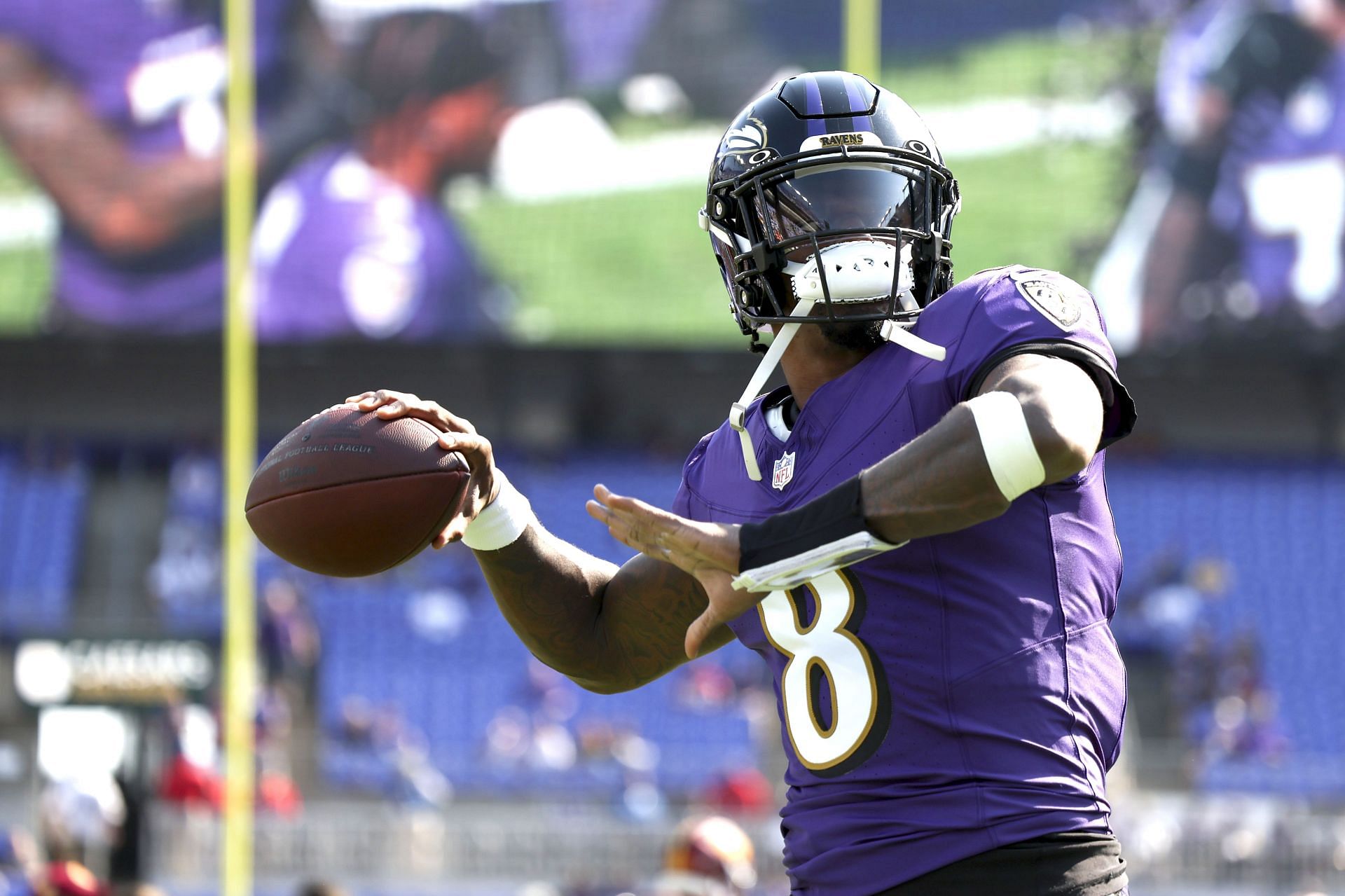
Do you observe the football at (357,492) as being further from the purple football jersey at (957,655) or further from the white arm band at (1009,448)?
the white arm band at (1009,448)

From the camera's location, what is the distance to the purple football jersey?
5.62 ft

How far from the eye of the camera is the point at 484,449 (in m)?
2.20

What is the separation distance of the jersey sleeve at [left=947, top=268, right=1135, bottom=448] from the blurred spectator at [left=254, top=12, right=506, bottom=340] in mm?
12132

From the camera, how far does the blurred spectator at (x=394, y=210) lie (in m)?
13.6

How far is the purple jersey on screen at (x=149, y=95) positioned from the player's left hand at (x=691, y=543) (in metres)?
12.5

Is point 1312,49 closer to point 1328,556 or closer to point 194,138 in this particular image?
point 1328,556

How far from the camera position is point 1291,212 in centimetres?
1371

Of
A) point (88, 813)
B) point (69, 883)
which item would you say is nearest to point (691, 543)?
point (69, 883)

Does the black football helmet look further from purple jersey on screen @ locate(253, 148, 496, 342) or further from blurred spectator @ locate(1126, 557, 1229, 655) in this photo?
purple jersey on screen @ locate(253, 148, 496, 342)

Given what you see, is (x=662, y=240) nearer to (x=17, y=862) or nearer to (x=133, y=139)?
(x=133, y=139)

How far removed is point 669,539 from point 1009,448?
37cm

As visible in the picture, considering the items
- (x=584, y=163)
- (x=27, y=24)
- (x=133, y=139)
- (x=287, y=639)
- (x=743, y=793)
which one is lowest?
(x=743, y=793)

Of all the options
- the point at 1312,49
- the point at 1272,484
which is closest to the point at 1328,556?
the point at 1272,484

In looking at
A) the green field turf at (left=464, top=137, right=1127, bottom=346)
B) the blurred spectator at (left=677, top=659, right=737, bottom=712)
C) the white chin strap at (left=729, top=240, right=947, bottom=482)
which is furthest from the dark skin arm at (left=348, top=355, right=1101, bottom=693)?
the green field turf at (left=464, top=137, right=1127, bottom=346)
